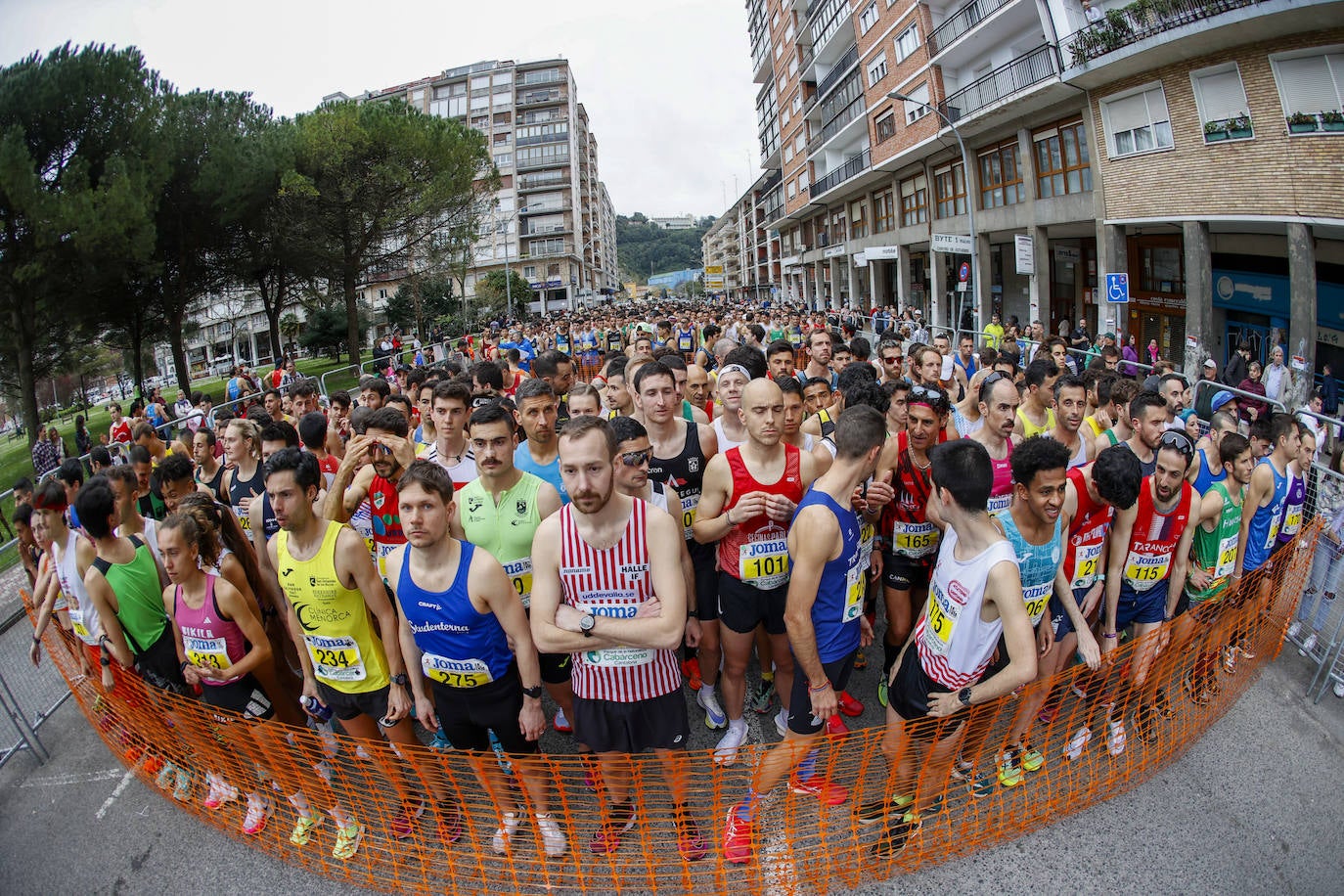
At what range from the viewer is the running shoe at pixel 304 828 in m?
3.54

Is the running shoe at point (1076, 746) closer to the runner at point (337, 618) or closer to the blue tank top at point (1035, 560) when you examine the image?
the blue tank top at point (1035, 560)

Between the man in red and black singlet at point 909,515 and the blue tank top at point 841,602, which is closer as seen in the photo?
the blue tank top at point 841,602

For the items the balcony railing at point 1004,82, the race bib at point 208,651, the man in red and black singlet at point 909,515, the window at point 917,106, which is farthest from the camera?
the window at point 917,106

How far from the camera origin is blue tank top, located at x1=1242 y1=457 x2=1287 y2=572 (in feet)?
14.1

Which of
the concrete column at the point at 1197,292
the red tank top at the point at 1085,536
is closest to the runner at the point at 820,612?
the red tank top at the point at 1085,536

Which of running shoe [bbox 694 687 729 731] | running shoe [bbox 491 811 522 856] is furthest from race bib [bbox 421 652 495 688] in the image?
running shoe [bbox 694 687 729 731]

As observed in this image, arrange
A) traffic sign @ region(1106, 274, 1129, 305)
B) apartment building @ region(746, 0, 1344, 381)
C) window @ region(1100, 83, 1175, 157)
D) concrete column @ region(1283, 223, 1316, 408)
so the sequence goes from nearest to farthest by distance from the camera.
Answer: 1. concrete column @ region(1283, 223, 1316, 408)
2. apartment building @ region(746, 0, 1344, 381)
3. traffic sign @ region(1106, 274, 1129, 305)
4. window @ region(1100, 83, 1175, 157)

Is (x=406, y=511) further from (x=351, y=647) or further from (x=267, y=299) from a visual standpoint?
(x=267, y=299)

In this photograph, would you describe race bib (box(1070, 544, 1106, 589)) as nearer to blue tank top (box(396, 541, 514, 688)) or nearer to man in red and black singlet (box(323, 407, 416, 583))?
blue tank top (box(396, 541, 514, 688))

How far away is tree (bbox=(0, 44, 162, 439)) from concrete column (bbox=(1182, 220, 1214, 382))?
25.5m

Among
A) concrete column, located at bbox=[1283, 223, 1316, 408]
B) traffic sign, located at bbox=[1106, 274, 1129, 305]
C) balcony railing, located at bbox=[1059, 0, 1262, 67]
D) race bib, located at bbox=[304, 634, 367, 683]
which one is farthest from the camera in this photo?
traffic sign, located at bbox=[1106, 274, 1129, 305]

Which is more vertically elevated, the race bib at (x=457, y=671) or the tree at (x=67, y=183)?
the tree at (x=67, y=183)

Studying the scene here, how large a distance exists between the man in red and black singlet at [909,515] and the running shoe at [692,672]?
126 cm

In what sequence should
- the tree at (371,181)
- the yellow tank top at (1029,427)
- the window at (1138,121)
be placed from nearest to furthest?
the yellow tank top at (1029,427) → the window at (1138,121) → the tree at (371,181)
